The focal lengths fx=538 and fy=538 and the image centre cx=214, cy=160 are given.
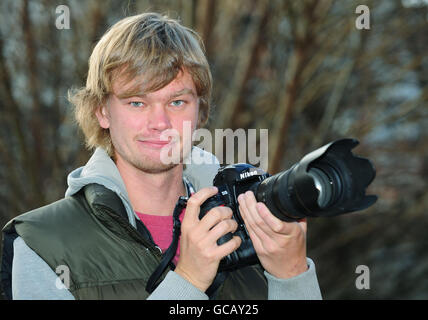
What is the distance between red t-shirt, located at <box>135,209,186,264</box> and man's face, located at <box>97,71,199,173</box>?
165 mm

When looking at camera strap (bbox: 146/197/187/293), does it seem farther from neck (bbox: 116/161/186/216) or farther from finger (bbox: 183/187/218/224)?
neck (bbox: 116/161/186/216)

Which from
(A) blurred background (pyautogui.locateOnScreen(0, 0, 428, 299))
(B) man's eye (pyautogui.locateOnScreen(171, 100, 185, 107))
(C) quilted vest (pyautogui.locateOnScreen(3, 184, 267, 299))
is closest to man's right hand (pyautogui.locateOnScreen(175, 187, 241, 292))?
(C) quilted vest (pyautogui.locateOnScreen(3, 184, 267, 299))

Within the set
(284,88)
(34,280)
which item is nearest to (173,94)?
(34,280)

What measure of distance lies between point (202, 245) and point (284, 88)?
3.22m

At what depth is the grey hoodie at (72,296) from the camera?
1.53 metres

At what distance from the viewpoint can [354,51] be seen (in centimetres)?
451

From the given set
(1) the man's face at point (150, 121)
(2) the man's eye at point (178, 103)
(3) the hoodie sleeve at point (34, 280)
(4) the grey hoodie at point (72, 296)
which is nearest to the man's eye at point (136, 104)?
(1) the man's face at point (150, 121)

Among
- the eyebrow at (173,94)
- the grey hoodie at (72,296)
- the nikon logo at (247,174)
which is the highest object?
the eyebrow at (173,94)

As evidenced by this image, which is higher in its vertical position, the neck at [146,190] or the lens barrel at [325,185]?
the lens barrel at [325,185]

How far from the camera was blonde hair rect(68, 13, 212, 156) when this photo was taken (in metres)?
1.81

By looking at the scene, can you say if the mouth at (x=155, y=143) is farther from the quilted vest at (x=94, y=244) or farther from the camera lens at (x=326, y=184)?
the camera lens at (x=326, y=184)

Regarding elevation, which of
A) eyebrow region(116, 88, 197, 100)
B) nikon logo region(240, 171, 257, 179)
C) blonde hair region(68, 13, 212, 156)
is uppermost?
blonde hair region(68, 13, 212, 156)

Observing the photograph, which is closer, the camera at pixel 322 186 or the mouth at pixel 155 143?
the camera at pixel 322 186

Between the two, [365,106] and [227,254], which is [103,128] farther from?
[365,106]
